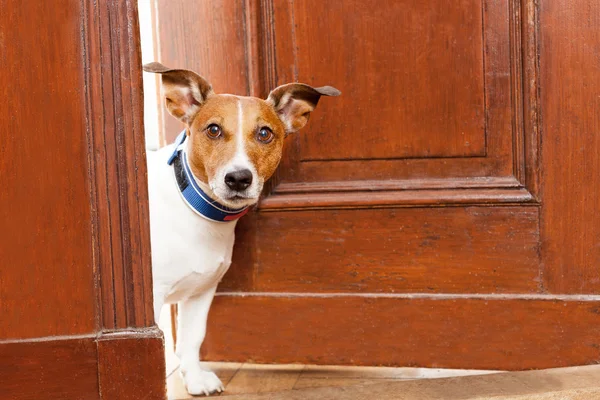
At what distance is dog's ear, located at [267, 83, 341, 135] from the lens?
1.47 meters

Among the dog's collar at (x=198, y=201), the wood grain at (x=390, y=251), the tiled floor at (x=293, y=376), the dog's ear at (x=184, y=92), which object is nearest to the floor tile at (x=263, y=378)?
the tiled floor at (x=293, y=376)

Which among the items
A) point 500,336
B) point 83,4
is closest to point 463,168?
point 500,336

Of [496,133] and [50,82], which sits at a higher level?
[50,82]

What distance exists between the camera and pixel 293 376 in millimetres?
1607

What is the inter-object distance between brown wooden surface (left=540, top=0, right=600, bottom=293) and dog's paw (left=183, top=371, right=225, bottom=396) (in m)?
0.77

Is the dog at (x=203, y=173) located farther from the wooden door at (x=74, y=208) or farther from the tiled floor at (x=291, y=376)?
the wooden door at (x=74, y=208)

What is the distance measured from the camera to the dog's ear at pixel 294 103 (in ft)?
4.82

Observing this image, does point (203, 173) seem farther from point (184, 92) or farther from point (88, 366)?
point (88, 366)

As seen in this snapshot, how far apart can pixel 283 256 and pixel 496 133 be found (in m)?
0.56

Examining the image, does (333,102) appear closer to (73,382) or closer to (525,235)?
(525,235)

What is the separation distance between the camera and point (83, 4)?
3.48 ft

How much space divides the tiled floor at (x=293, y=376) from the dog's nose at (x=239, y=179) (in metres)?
0.48

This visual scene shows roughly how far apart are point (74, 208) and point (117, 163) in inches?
3.9

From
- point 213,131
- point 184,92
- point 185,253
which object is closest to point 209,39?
point 184,92
